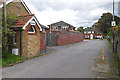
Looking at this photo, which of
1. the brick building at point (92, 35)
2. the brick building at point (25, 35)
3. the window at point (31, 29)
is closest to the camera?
the brick building at point (25, 35)

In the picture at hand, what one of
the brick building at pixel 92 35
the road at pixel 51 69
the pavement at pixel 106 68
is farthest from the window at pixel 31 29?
the brick building at pixel 92 35

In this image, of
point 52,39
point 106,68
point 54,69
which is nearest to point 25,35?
point 54,69

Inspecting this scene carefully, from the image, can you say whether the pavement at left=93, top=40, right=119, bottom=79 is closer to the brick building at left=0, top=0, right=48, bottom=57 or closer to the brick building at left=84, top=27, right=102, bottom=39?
the brick building at left=0, top=0, right=48, bottom=57

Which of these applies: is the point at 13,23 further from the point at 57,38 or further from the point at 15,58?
the point at 57,38

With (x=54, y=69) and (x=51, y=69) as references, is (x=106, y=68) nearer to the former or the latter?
(x=54, y=69)

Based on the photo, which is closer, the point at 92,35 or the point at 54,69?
the point at 54,69

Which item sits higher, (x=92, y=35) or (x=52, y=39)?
(x=92, y=35)

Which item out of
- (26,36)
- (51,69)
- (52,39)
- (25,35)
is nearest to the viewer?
(51,69)

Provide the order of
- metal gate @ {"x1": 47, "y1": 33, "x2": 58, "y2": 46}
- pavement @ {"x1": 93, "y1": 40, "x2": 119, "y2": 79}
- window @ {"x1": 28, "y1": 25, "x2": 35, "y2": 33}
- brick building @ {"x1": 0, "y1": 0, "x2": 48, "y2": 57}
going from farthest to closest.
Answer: metal gate @ {"x1": 47, "y1": 33, "x2": 58, "y2": 46}
window @ {"x1": 28, "y1": 25, "x2": 35, "y2": 33}
brick building @ {"x1": 0, "y1": 0, "x2": 48, "y2": 57}
pavement @ {"x1": 93, "y1": 40, "x2": 119, "y2": 79}

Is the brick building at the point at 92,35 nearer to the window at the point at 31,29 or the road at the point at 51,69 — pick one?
the window at the point at 31,29

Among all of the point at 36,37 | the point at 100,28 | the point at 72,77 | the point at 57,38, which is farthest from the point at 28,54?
the point at 100,28

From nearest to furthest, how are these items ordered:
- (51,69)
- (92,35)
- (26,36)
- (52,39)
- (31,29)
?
(51,69) → (26,36) → (31,29) → (52,39) → (92,35)

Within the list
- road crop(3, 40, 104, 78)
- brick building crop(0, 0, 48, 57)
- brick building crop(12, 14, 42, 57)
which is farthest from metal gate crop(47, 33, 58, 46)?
road crop(3, 40, 104, 78)

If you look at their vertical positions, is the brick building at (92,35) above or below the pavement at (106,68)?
above
